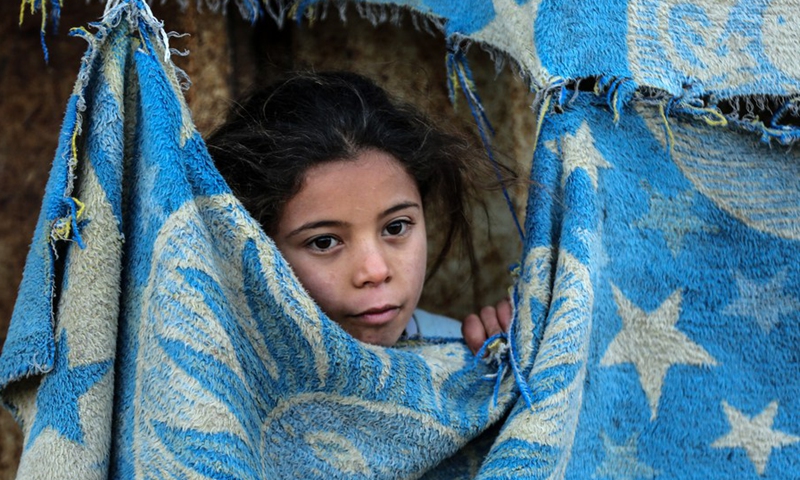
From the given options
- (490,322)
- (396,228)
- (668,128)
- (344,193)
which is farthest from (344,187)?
(668,128)

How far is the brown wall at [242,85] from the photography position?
1.45m

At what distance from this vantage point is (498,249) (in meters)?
1.79

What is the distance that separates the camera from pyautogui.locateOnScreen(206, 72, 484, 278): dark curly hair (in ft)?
4.25

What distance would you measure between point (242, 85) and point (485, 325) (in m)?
0.71

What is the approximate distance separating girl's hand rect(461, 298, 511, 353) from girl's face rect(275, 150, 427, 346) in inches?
4.2

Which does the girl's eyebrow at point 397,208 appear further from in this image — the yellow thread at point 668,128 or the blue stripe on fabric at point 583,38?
the yellow thread at point 668,128

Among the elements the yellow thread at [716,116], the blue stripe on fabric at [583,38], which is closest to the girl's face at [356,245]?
the blue stripe on fabric at [583,38]

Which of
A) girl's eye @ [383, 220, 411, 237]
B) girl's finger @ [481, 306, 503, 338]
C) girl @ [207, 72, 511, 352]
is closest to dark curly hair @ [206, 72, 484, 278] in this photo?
girl @ [207, 72, 511, 352]

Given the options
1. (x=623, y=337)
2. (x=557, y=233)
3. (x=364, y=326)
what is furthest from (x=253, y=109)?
(x=623, y=337)

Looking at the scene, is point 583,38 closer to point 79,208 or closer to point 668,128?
point 668,128

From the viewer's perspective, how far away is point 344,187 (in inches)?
49.9

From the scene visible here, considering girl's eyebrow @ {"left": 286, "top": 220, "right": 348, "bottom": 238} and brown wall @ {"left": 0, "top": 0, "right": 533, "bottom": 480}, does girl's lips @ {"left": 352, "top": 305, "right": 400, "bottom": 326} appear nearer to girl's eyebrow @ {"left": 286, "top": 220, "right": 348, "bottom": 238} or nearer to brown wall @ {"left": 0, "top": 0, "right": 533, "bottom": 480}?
girl's eyebrow @ {"left": 286, "top": 220, "right": 348, "bottom": 238}

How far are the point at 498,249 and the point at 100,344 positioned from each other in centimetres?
98

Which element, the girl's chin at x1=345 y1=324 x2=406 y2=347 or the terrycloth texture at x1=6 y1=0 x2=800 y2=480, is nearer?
the terrycloth texture at x1=6 y1=0 x2=800 y2=480
